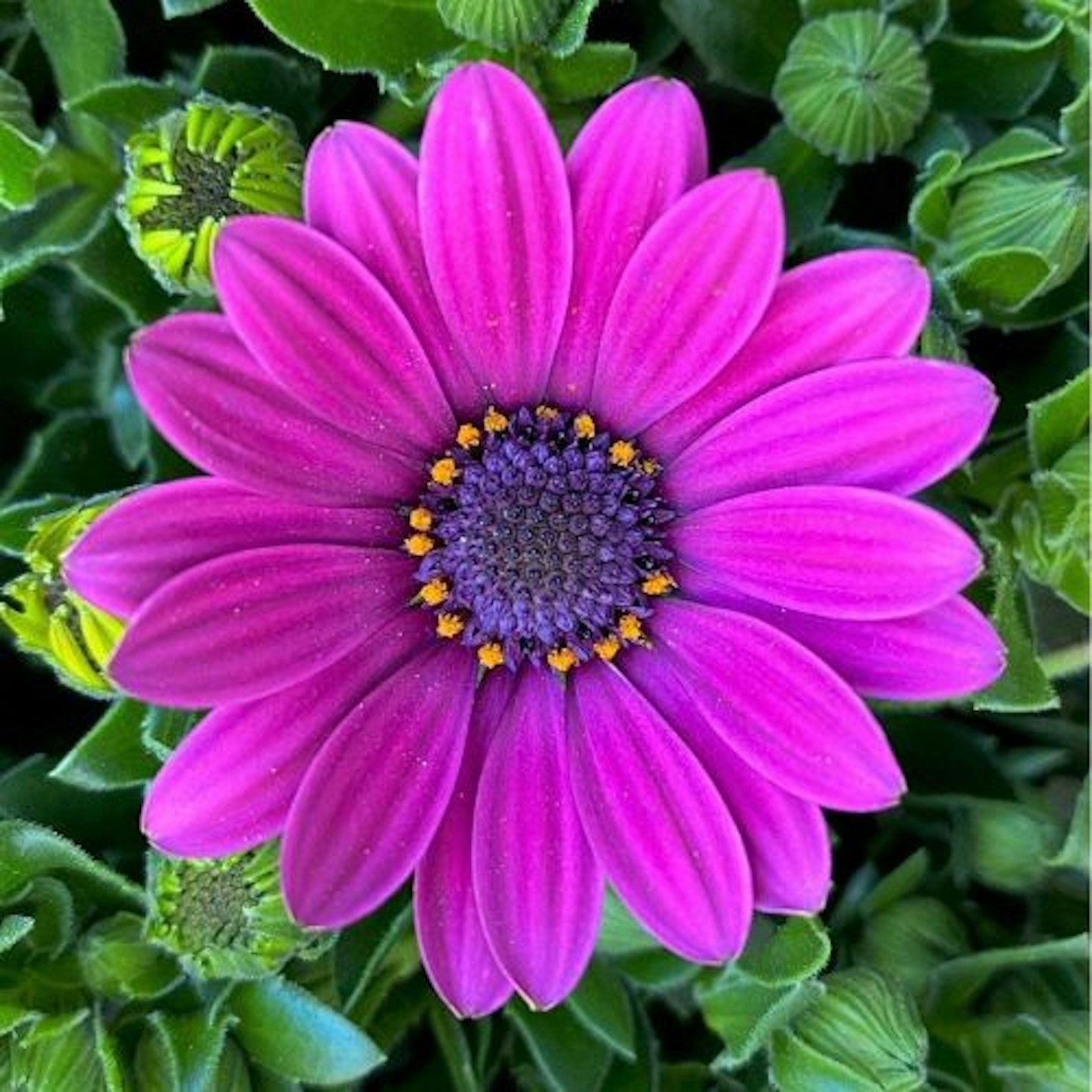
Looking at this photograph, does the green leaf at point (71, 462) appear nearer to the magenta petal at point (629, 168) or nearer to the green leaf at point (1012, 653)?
the magenta petal at point (629, 168)

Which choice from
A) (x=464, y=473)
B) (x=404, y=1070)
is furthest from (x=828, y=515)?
(x=404, y=1070)

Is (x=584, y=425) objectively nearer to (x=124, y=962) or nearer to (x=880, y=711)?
(x=880, y=711)

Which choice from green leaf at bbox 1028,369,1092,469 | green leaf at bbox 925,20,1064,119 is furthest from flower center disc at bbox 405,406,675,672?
green leaf at bbox 925,20,1064,119

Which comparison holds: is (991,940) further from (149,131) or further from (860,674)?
(149,131)

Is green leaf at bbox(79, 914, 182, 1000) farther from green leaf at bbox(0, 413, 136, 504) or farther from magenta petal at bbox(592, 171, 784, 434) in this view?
magenta petal at bbox(592, 171, 784, 434)

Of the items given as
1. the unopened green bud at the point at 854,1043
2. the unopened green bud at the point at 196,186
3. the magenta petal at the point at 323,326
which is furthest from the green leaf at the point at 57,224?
the unopened green bud at the point at 854,1043

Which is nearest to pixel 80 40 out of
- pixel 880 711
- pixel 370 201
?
pixel 370 201
